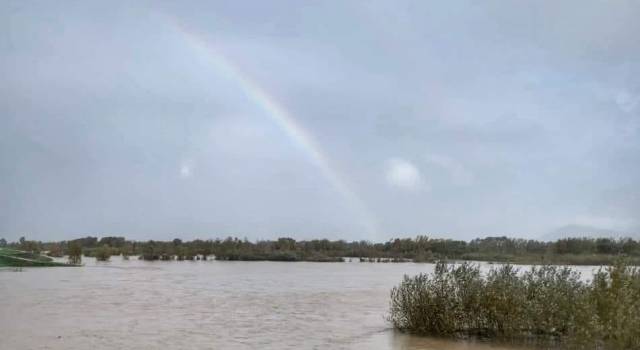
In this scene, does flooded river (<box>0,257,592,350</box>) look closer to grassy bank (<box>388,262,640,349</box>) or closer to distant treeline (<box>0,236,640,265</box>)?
grassy bank (<box>388,262,640,349</box>)

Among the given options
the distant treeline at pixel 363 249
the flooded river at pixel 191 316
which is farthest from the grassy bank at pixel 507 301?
the distant treeline at pixel 363 249

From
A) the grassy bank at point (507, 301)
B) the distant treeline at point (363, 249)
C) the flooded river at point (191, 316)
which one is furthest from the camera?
the distant treeline at point (363, 249)

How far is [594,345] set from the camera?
624 inches

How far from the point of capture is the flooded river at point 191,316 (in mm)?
19688

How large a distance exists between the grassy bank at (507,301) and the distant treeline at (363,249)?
61072mm

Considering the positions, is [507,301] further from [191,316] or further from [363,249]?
[363,249]

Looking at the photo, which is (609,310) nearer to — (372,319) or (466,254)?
(372,319)

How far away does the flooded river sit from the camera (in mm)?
19688

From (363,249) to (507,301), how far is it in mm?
90912

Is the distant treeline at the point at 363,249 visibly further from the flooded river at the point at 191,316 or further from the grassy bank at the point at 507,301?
the grassy bank at the point at 507,301

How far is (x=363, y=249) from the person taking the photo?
Answer: 110062 millimetres

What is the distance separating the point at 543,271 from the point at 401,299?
4.79 metres

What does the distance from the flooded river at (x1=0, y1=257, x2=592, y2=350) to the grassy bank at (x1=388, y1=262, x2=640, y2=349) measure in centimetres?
99

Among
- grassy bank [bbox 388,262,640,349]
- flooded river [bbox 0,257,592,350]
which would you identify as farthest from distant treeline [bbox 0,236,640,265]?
grassy bank [bbox 388,262,640,349]
